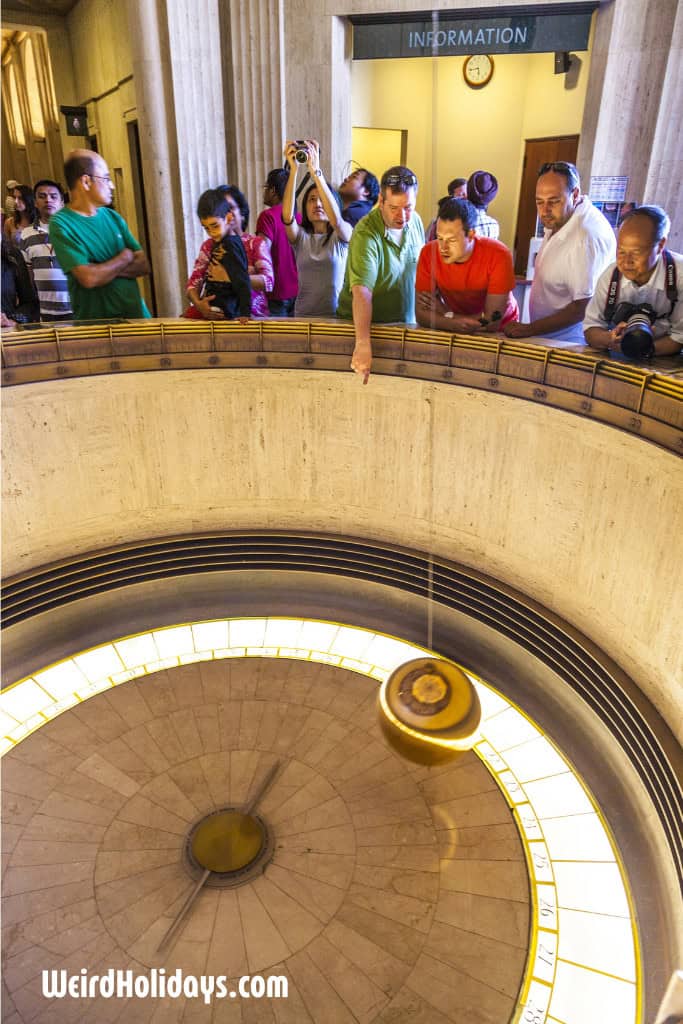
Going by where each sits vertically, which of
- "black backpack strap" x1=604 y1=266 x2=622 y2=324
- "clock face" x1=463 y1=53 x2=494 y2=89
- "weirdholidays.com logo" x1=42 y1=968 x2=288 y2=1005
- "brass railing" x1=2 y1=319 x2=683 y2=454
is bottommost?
"weirdholidays.com logo" x1=42 y1=968 x2=288 y2=1005

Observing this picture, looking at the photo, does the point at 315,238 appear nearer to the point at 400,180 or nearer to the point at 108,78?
the point at 400,180

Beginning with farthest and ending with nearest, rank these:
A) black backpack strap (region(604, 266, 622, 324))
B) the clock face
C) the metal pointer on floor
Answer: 1. the clock face
2. black backpack strap (region(604, 266, 622, 324))
3. the metal pointer on floor

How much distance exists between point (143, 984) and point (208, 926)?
29 centimetres

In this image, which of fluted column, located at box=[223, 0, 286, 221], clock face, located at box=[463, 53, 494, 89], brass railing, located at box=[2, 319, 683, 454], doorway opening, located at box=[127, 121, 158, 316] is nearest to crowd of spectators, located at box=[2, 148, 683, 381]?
brass railing, located at box=[2, 319, 683, 454]

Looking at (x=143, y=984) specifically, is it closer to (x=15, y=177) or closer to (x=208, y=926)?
(x=208, y=926)

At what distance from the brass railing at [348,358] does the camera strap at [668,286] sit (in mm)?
231

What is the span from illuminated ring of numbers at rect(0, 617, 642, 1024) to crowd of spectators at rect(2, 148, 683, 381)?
5.51ft

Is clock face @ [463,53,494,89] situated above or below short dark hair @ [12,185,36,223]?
above

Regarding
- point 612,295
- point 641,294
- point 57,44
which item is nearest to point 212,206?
point 612,295

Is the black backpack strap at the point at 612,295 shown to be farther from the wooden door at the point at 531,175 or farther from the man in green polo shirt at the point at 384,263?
the wooden door at the point at 531,175

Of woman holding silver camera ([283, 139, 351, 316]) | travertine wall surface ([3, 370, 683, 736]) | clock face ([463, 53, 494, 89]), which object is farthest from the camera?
clock face ([463, 53, 494, 89])

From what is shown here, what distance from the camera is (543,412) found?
143 inches

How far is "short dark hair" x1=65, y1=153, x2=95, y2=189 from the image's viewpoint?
12.0ft

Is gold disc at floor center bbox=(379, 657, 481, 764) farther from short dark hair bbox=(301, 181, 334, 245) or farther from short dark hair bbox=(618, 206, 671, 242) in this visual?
short dark hair bbox=(301, 181, 334, 245)
